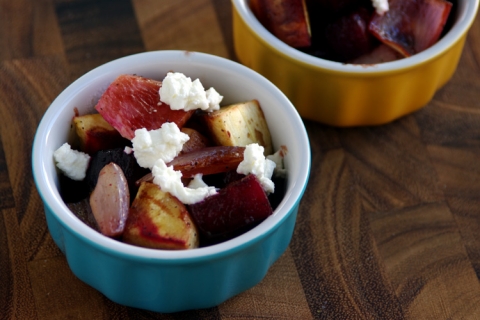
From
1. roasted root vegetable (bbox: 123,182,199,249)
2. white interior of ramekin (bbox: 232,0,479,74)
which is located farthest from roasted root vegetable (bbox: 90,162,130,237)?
white interior of ramekin (bbox: 232,0,479,74)

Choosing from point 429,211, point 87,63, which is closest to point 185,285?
point 429,211

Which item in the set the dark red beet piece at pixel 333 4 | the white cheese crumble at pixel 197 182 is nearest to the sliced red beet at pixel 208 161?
the white cheese crumble at pixel 197 182

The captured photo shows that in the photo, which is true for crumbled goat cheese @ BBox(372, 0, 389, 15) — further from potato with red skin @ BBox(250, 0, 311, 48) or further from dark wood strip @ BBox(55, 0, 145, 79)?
dark wood strip @ BBox(55, 0, 145, 79)

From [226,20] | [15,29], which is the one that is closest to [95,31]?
[15,29]

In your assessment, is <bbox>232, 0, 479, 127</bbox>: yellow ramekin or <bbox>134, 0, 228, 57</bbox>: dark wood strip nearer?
<bbox>232, 0, 479, 127</bbox>: yellow ramekin

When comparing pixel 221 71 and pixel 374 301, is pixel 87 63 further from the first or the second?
pixel 374 301

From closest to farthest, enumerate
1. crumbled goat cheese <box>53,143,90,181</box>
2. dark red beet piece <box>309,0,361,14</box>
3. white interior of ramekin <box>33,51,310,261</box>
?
white interior of ramekin <box>33,51,310,261</box>
crumbled goat cheese <box>53,143,90,181</box>
dark red beet piece <box>309,0,361,14</box>

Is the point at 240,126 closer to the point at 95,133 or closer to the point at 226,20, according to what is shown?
the point at 95,133
